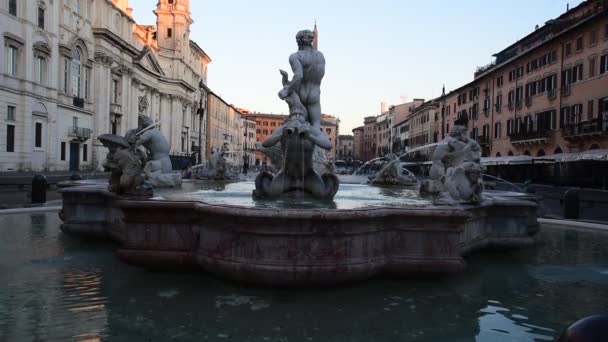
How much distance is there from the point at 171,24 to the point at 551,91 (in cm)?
5822

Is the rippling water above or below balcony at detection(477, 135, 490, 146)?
below

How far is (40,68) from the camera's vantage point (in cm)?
3606

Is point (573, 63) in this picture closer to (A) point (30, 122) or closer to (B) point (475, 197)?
(B) point (475, 197)

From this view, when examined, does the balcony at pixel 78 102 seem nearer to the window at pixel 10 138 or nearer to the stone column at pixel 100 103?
the stone column at pixel 100 103

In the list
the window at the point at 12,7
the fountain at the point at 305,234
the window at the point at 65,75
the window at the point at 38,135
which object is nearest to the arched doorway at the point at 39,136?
the window at the point at 38,135

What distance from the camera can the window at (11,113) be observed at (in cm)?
3234

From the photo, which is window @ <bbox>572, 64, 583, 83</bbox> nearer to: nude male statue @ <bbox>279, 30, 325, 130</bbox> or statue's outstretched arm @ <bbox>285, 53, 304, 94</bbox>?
nude male statue @ <bbox>279, 30, 325, 130</bbox>

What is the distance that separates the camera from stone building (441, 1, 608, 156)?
32875 mm

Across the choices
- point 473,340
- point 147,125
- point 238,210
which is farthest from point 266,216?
point 147,125

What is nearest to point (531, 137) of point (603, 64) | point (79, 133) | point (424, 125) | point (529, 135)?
point (529, 135)

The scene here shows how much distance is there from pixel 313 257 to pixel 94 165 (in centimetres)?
4556

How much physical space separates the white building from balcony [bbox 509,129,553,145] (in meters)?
40.8

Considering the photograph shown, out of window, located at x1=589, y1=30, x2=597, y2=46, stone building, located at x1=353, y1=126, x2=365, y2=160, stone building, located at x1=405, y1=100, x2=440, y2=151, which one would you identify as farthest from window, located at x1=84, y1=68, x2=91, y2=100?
stone building, located at x1=353, y1=126, x2=365, y2=160

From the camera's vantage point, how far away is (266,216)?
186 inches
